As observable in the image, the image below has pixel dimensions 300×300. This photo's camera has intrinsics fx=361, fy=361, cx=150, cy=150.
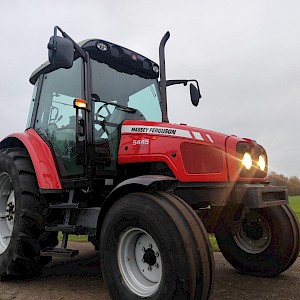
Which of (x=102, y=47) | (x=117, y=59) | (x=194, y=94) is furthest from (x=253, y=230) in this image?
(x=102, y=47)

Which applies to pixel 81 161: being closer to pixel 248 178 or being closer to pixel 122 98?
pixel 122 98

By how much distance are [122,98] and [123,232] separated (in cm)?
169

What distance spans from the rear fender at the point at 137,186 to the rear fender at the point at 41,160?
914mm

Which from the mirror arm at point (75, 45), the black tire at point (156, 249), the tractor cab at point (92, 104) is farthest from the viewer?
the tractor cab at point (92, 104)

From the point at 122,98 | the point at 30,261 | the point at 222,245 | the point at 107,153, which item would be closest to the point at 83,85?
the point at 122,98

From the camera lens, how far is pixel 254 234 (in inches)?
167

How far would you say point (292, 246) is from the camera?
3.91 metres

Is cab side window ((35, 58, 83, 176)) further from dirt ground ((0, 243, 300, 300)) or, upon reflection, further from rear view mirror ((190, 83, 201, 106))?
rear view mirror ((190, 83, 201, 106))

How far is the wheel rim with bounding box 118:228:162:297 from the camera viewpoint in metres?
2.85

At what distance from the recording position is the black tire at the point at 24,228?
12.2 ft

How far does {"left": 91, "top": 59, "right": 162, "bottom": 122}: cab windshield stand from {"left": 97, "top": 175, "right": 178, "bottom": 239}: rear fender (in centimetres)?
108

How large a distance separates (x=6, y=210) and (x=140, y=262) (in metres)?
2.10

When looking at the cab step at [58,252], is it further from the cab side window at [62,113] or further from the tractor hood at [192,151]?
the tractor hood at [192,151]

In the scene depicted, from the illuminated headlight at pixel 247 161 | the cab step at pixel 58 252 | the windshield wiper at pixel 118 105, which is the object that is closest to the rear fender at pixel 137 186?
the cab step at pixel 58 252
